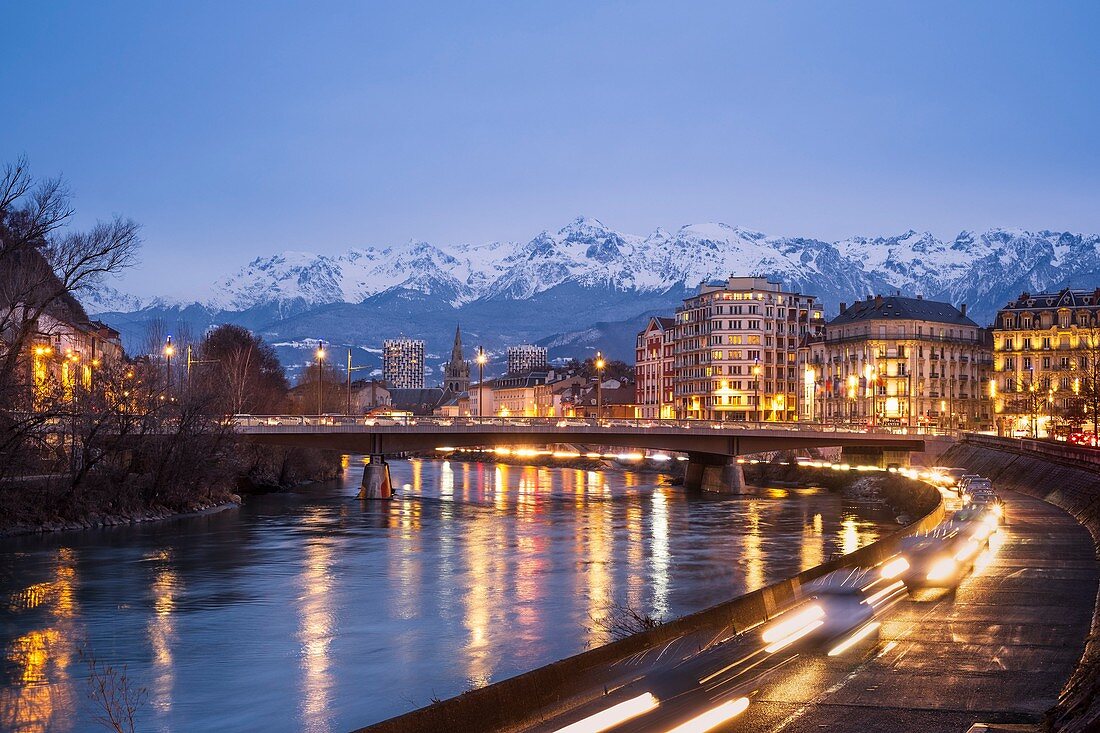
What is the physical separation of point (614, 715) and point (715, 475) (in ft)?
344

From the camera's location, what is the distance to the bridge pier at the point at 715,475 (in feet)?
403

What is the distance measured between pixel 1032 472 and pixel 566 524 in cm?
3485

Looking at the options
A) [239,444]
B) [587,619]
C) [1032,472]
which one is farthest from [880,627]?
[239,444]

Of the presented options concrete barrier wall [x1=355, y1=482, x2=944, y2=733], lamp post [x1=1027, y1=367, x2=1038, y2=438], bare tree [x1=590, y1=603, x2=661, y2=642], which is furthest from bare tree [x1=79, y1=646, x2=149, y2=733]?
lamp post [x1=1027, y1=367, x2=1038, y2=438]

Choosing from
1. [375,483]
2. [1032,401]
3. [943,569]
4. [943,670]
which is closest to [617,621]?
[943,569]

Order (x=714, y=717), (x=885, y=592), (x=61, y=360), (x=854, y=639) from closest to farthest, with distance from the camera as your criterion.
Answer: (x=714, y=717)
(x=854, y=639)
(x=885, y=592)
(x=61, y=360)

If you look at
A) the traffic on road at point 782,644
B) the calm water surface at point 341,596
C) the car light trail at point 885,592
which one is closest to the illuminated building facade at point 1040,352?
the calm water surface at point 341,596

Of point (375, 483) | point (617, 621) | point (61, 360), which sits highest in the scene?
point (61, 360)

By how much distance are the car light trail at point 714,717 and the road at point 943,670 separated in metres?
0.20

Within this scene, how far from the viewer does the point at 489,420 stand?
114 meters

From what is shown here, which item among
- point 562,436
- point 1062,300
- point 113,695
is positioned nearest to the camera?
point 113,695

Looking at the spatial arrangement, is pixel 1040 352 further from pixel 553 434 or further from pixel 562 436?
pixel 553 434

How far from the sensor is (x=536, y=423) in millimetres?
118188

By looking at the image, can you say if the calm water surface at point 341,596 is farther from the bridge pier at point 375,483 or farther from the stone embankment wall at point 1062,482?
the stone embankment wall at point 1062,482
